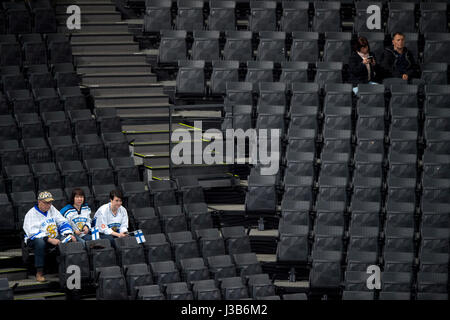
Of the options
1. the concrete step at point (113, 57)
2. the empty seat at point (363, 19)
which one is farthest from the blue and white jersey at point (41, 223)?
the empty seat at point (363, 19)

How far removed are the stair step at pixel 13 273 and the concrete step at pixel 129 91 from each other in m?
2.70

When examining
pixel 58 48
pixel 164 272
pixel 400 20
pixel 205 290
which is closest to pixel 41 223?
pixel 164 272

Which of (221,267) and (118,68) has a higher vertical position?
(118,68)

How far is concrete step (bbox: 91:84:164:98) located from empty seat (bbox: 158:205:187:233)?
205cm

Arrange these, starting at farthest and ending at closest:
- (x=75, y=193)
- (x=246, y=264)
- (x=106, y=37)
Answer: (x=106, y=37), (x=246, y=264), (x=75, y=193)

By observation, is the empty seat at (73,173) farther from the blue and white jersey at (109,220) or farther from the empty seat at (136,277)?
the empty seat at (136,277)

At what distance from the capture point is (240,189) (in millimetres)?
9500

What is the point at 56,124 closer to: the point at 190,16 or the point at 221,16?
the point at 190,16

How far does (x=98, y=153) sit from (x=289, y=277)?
2.12 metres

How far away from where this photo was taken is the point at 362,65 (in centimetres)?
976

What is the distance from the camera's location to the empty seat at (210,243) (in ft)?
28.0

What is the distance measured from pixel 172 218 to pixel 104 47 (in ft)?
9.74
